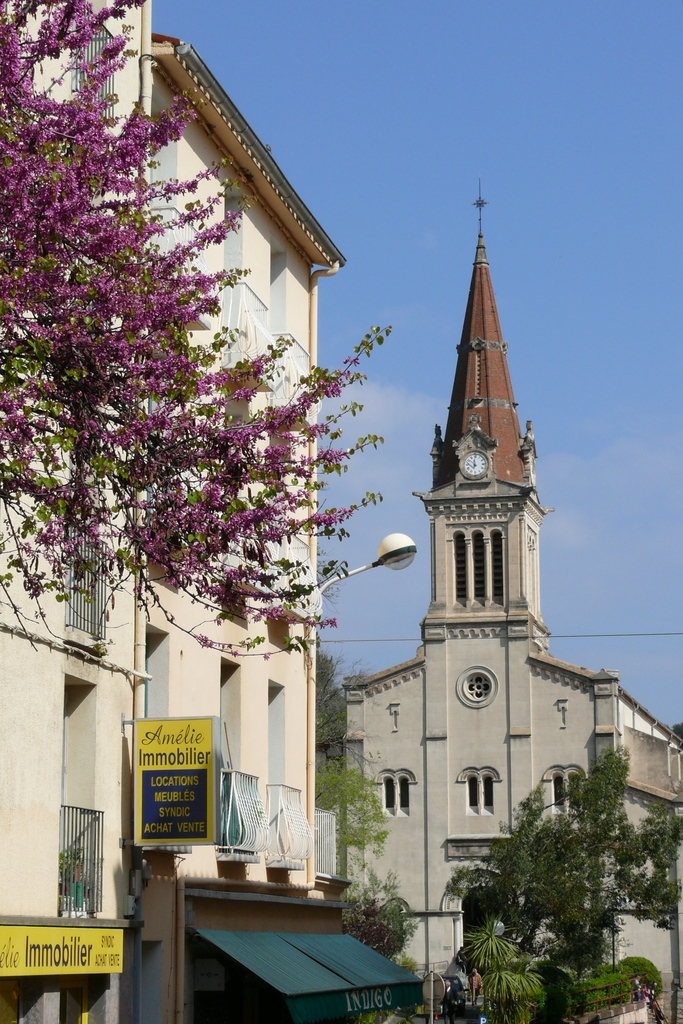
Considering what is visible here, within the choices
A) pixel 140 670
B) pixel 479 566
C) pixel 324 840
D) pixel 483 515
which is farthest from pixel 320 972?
pixel 483 515

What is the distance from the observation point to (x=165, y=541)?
10.6m

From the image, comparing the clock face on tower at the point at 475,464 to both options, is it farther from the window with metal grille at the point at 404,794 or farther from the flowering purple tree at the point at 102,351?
the flowering purple tree at the point at 102,351

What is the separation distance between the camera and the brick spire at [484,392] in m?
72.4

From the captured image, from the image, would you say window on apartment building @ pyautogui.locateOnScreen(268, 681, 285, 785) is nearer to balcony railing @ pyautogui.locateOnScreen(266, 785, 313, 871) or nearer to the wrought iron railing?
balcony railing @ pyautogui.locateOnScreen(266, 785, 313, 871)

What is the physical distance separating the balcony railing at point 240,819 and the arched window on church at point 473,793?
48.8 meters

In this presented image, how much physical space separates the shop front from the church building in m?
50.3

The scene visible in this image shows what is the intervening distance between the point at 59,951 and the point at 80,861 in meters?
1.21

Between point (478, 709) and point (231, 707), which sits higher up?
point (478, 709)

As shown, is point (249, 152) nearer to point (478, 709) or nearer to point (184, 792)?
point (184, 792)

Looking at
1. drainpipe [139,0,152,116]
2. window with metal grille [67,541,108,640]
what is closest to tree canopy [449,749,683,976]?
window with metal grille [67,541,108,640]

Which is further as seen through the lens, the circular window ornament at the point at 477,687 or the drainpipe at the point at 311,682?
the circular window ornament at the point at 477,687

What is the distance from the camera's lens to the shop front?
41.9 feet

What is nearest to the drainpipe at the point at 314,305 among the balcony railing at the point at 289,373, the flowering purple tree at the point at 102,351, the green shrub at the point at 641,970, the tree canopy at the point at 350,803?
the balcony railing at the point at 289,373

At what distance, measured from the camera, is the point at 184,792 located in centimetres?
1554
